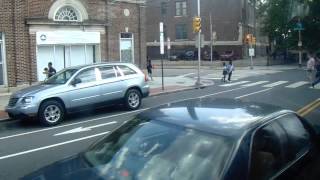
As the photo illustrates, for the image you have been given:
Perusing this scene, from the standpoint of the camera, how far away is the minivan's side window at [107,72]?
15.0 meters

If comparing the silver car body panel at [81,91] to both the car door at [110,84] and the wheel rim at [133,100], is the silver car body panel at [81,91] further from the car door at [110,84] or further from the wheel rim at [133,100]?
the wheel rim at [133,100]

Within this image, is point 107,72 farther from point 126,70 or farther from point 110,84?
point 126,70

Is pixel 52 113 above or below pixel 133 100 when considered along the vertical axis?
below

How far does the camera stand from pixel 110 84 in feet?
49.4

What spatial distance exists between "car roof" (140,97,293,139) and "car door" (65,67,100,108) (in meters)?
9.40

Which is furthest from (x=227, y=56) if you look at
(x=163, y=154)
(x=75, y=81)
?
(x=163, y=154)

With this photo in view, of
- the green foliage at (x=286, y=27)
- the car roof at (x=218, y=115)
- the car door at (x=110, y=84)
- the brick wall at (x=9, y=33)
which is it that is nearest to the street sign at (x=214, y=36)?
the green foliage at (x=286, y=27)

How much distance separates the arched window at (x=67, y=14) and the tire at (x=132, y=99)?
9566mm

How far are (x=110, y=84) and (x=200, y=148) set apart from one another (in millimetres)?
11358

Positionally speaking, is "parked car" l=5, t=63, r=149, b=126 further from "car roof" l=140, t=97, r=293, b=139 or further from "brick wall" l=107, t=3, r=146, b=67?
"brick wall" l=107, t=3, r=146, b=67

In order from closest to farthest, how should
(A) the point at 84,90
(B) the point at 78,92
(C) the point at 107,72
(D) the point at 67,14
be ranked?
(B) the point at 78,92
(A) the point at 84,90
(C) the point at 107,72
(D) the point at 67,14

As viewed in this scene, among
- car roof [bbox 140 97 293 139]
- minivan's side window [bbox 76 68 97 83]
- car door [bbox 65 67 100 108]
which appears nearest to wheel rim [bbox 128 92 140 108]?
car door [bbox 65 67 100 108]

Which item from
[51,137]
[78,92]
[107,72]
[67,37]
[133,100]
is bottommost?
[51,137]

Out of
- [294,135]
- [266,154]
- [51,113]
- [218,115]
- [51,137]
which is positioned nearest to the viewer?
[266,154]
